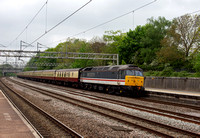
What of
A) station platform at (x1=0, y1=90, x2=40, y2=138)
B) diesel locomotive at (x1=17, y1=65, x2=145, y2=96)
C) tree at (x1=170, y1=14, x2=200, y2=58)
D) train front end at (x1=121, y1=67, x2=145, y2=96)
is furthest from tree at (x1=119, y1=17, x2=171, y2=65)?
station platform at (x1=0, y1=90, x2=40, y2=138)

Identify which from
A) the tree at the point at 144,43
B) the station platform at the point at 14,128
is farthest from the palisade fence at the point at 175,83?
the station platform at the point at 14,128

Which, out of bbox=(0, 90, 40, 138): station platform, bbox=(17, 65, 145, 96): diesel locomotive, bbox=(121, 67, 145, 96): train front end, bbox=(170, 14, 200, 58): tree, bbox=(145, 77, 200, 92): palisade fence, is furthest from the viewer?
bbox=(170, 14, 200, 58): tree

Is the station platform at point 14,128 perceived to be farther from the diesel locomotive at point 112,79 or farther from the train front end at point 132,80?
the diesel locomotive at point 112,79

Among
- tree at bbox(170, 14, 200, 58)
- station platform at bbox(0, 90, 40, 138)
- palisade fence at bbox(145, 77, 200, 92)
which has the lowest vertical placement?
station platform at bbox(0, 90, 40, 138)

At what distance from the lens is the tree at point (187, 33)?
128 ft

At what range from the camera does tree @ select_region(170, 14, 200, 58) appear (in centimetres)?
3912

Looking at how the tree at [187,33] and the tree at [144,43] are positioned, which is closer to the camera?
the tree at [187,33]

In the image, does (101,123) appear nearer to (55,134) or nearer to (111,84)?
(55,134)

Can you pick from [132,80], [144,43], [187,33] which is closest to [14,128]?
[132,80]

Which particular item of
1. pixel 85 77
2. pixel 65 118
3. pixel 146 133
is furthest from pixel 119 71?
pixel 146 133

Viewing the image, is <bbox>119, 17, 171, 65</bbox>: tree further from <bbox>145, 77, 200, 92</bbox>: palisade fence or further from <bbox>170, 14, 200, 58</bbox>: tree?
<bbox>145, 77, 200, 92</bbox>: palisade fence

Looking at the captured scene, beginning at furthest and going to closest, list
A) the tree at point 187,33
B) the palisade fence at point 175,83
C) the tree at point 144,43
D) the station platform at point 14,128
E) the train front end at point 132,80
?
the tree at point 144,43 → the tree at point 187,33 → the palisade fence at point 175,83 → the train front end at point 132,80 → the station platform at point 14,128

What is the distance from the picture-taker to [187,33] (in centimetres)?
4012

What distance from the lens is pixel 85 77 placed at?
3173 cm
